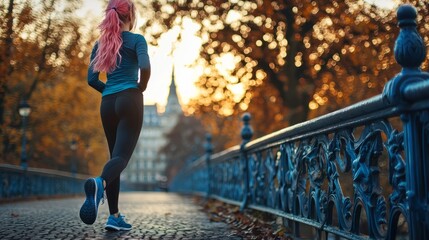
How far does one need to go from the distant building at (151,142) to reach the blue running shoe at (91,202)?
146535 mm

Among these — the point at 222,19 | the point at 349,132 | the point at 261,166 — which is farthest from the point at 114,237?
the point at 222,19

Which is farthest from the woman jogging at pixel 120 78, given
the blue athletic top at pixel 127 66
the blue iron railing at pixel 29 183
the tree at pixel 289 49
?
the blue iron railing at pixel 29 183

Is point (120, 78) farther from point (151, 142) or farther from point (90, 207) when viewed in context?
point (151, 142)

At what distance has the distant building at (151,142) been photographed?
15862 centimetres

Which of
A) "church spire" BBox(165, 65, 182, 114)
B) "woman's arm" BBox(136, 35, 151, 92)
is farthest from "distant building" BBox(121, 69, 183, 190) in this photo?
"woman's arm" BBox(136, 35, 151, 92)

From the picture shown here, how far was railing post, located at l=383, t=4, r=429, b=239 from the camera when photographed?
2902mm

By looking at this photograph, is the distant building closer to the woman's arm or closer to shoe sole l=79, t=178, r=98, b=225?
the woman's arm

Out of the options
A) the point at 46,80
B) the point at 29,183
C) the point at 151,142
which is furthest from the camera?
the point at 151,142

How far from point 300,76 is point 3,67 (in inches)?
281

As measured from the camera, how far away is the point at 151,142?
170 m

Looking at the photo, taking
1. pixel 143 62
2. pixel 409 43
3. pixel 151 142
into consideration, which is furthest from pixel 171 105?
pixel 409 43

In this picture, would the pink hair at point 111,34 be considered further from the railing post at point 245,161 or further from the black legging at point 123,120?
the railing post at point 245,161

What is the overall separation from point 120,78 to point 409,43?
2.98 metres

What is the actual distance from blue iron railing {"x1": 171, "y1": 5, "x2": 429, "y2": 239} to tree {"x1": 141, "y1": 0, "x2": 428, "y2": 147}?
7773 millimetres
